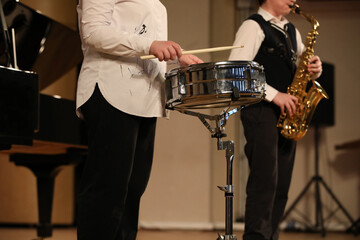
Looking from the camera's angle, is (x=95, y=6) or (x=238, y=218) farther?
(x=238, y=218)

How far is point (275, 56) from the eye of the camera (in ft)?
8.46

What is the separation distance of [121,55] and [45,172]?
219 centimetres

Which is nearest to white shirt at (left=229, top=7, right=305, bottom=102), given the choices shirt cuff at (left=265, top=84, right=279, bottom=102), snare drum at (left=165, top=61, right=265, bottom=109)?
shirt cuff at (left=265, top=84, right=279, bottom=102)

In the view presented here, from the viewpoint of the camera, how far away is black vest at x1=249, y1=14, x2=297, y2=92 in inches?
101

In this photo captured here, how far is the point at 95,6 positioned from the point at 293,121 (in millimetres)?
1265

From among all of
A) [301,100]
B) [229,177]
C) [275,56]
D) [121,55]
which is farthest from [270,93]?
[121,55]

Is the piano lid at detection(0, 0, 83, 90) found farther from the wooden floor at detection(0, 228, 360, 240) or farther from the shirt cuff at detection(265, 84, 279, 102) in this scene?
the shirt cuff at detection(265, 84, 279, 102)

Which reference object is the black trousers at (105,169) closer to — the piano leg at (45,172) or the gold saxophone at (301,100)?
the gold saxophone at (301,100)

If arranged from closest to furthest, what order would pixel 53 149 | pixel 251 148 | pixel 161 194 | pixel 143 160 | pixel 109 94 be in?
pixel 109 94, pixel 143 160, pixel 251 148, pixel 53 149, pixel 161 194

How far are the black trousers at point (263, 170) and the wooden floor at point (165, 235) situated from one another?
1.82 metres

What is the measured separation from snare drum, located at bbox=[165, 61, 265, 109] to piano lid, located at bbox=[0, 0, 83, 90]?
1.58m

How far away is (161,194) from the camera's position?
513 cm

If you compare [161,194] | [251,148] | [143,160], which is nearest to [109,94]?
[143,160]

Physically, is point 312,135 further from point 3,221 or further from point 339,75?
point 3,221
